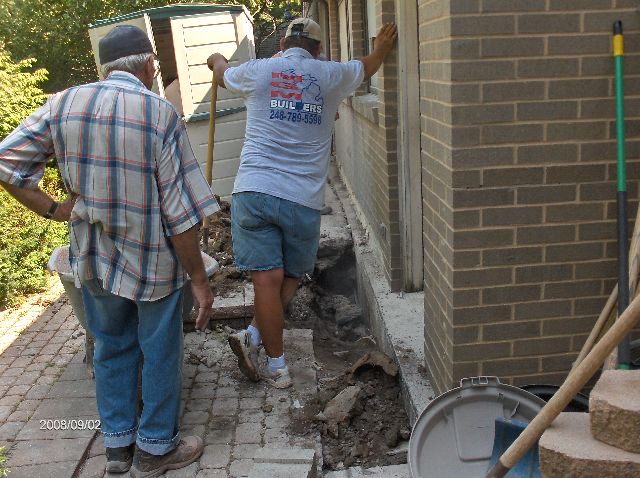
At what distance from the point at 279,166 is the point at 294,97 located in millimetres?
412

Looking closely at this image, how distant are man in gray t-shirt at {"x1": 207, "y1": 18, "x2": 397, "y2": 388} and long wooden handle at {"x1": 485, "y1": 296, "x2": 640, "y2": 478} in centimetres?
206

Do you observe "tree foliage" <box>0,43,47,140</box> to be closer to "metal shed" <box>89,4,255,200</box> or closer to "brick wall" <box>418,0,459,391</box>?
"metal shed" <box>89,4,255,200</box>

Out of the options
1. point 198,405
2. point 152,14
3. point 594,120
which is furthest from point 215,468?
point 152,14

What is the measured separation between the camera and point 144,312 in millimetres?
3031

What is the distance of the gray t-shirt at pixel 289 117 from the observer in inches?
148

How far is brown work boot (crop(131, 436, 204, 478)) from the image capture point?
3.10m

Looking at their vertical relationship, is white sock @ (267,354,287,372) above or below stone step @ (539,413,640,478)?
below

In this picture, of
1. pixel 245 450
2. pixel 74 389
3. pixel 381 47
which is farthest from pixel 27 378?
pixel 381 47

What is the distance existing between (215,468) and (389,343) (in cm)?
136

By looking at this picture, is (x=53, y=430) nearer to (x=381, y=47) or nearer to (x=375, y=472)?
(x=375, y=472)

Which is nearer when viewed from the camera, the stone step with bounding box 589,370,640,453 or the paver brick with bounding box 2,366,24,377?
the stone step with bounding box 589,370,640,453

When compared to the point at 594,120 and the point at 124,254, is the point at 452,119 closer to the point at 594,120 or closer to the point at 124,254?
the point at 594,120

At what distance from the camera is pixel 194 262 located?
9.94ft
